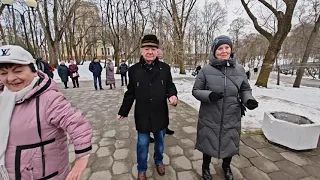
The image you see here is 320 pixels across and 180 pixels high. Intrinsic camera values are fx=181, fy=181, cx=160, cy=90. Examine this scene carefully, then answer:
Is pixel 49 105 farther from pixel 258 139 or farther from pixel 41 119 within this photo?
pixel 258 139

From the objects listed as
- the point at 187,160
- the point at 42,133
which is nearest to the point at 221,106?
the point at 187,160

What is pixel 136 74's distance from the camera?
215 cm

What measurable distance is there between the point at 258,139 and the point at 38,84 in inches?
143

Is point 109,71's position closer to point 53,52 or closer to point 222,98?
point 222,98

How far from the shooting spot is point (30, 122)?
120 centimetres

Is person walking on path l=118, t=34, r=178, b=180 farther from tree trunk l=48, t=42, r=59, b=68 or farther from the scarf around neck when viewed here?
tree trunk l=48, t=42, r=59, b=68

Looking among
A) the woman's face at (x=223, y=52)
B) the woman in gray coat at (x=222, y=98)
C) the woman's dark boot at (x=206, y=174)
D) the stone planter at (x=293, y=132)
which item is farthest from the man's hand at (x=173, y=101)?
the stone planter at (x=293, y=132)

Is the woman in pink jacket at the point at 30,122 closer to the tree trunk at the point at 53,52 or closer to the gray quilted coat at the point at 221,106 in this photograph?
the gray quilted coat at the point at 221,106

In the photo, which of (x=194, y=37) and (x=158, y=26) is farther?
(x=194, y=37)

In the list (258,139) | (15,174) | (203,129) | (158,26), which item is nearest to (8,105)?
(15,174)

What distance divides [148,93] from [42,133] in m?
1.16

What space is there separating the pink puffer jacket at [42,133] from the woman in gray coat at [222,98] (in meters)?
1.35

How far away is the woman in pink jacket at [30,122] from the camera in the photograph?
1.17 m

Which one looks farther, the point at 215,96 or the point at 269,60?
the point at 269,60
